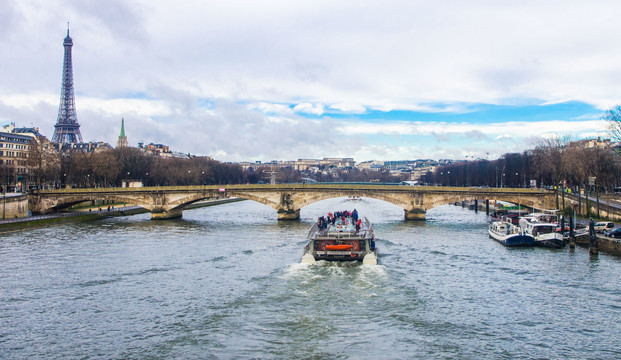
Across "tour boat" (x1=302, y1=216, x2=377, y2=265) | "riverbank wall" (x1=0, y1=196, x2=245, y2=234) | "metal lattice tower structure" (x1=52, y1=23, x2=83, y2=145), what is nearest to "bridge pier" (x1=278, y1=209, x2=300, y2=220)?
"riverbank wall" (x1=0, y1=196, x2=245, y2=234)

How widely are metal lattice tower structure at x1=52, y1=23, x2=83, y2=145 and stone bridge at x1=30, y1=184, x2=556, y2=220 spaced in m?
96.4

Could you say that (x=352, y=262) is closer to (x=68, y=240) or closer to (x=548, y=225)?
(x=548, y=225)

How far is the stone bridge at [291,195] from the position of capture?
61.8 m

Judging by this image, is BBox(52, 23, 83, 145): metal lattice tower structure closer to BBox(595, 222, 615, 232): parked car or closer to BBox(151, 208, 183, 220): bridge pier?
BBox(151, 208, 183, 220): bridge pier

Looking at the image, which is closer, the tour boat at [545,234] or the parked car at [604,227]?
the tour boat at [545,234]

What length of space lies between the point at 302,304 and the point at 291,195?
43278mm

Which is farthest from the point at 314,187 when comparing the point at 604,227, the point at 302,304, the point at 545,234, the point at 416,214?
the point at 302,304

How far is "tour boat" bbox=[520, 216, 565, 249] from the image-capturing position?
40.0m

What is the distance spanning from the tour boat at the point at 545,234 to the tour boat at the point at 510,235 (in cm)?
50

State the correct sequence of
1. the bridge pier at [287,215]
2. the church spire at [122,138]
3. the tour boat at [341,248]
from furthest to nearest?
the church spire at [122,138], the bridge pier at [287,215], the tour boat at [341,248]

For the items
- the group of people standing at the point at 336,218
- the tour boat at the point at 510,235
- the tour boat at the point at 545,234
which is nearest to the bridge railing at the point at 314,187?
the tour boat at the point at 510,235

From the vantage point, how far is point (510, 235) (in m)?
41.9

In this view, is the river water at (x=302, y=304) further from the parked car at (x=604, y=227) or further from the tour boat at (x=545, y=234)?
the parked car at (x=604, y=227)

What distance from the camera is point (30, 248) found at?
4062 centimetres
